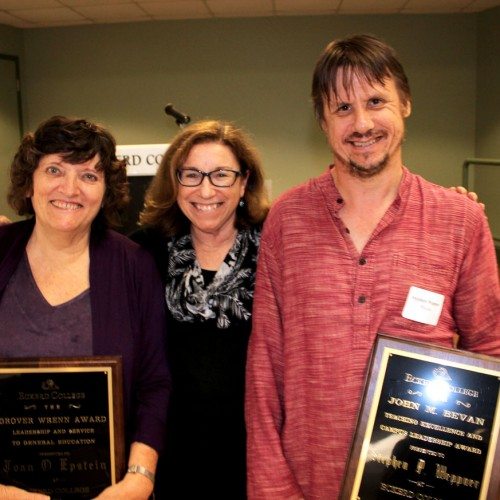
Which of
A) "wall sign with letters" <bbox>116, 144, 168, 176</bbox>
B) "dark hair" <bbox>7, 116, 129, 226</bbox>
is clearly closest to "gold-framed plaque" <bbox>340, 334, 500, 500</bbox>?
"dark hair" <bbox>7, 116, 129, 226</bbox>

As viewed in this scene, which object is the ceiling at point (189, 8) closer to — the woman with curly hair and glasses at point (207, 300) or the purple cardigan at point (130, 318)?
the woman with curly hair and glasses at point (207, 300)

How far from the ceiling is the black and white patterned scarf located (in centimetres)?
513

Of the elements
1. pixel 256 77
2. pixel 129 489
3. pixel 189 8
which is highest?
pixel 189 8

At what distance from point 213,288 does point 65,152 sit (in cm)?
63

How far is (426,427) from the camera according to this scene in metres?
1.21

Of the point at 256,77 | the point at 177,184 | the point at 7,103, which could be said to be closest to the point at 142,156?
the point at 177,184

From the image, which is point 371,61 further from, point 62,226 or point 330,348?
point 62,226

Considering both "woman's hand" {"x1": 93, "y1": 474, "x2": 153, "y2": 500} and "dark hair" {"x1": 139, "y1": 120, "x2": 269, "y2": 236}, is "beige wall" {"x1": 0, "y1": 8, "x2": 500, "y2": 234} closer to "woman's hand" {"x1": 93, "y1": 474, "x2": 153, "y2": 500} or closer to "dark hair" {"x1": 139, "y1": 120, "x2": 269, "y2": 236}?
"dark hair" {"x1": 139, "y1": 120, "x2": 269, "y2": 236}

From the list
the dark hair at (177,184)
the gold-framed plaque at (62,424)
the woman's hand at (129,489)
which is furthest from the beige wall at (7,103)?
the woman's hand at (129,489)

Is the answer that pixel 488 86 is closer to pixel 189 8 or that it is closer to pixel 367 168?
pixel 189 8

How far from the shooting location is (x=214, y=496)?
1731 mm

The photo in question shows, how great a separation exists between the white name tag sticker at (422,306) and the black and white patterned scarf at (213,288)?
585 mm

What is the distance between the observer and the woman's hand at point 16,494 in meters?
1.32

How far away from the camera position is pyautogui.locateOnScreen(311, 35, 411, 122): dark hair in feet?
4.18
